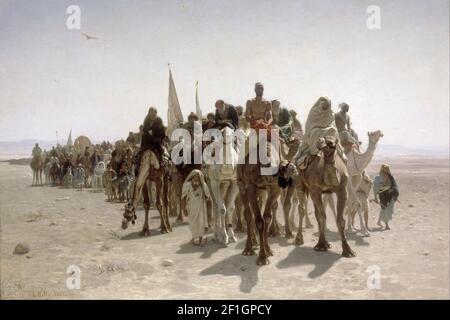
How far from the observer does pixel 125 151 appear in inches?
754

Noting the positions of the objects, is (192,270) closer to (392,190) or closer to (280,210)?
(392,190)

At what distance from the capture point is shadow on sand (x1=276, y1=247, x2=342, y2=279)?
752 centimetres

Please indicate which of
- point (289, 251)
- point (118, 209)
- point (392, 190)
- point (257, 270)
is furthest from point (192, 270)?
point (118, 209)

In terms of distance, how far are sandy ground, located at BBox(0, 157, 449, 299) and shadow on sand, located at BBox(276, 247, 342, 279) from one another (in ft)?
0.06

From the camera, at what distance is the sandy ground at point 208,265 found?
20.7 ft

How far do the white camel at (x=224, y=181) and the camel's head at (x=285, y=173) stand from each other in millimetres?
1782

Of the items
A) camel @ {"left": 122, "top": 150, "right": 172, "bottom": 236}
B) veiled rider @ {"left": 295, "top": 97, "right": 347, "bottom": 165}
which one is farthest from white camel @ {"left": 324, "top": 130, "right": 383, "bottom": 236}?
camel @ {"left": 122, "top": 150, "right": 172, "bottom": 236}

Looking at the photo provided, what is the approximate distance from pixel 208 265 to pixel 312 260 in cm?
201

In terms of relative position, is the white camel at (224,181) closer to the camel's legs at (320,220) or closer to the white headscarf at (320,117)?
the white headscarf at (320,117)

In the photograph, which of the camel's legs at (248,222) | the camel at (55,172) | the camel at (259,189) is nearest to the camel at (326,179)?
the camel at (259,189)

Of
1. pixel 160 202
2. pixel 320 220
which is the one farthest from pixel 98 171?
pixel 320 220
